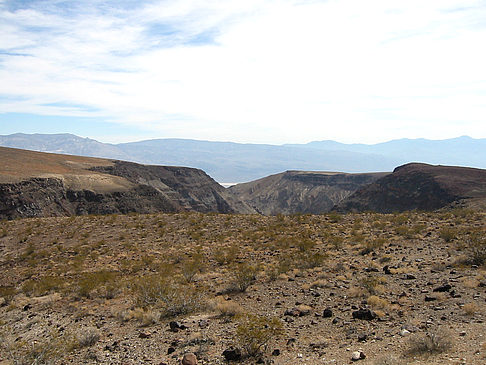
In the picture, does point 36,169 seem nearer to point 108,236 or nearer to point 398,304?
point 108,236

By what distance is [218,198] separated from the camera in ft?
324

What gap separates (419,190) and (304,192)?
57.0 meters

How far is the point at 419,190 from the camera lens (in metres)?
66.6

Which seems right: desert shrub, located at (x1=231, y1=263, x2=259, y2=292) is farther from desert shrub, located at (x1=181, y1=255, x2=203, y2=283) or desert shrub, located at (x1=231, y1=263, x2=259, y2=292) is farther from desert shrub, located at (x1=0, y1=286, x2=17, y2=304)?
desert shrub, located at (x1=0, y1=286, x2=17, y2=304)

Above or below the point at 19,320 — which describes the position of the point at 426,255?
above

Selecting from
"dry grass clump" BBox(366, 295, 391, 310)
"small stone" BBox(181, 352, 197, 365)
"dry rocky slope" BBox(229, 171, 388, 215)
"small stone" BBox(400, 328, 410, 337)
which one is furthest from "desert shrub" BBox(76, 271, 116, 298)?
"dry rocky slope" BBox(229, 171, 388, 215)

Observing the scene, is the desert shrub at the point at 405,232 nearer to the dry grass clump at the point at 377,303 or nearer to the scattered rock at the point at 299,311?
the dry grass clump at the point at 377,303

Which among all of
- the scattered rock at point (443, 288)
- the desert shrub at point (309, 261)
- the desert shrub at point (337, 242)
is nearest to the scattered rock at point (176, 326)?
the desert shrub at point (309, 261)

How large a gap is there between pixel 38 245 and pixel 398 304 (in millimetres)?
18284

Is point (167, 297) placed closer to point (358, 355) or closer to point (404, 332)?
point (358, 355)

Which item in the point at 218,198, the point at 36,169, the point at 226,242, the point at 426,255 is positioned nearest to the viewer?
the point at 426,255

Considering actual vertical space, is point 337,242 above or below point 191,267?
above

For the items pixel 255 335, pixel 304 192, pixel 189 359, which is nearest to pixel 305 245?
pixel 255 335

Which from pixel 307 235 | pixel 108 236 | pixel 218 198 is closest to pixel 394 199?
pixel 218 198
